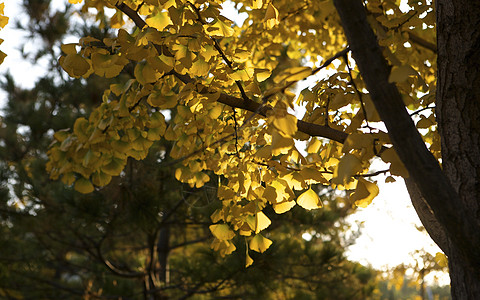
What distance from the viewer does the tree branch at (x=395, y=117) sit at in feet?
2.75

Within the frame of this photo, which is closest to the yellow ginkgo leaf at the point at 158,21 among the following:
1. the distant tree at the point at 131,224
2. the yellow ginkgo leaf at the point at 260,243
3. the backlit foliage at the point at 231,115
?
the backlit foliage at the point at 231,115

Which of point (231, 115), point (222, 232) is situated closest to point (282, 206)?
point (222, 232)

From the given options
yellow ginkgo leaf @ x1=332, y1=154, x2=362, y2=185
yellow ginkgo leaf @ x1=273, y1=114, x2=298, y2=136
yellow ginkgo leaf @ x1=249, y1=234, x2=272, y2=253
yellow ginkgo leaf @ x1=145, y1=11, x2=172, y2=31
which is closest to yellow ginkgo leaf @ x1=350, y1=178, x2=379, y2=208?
yellow ginkgo leaf @ x1=332, y1=154, x2=362, y2=185

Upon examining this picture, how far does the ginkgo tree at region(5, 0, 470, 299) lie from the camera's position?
862 millimetres

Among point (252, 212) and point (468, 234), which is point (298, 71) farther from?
point (252, 212)

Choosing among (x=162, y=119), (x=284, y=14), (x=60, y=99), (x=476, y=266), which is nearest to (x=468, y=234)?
(x=476, y=266)

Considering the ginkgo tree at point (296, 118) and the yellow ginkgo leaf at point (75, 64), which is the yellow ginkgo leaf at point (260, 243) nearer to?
the ginkgo tree at point (296, 118)

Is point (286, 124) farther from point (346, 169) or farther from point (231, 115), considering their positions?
point (231, 115)

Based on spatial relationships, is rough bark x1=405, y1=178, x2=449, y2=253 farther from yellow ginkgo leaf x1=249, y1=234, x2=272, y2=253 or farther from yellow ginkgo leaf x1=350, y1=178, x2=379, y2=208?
yellow ginkgo leaf x1=249, y1=234, x2=272, y2=253

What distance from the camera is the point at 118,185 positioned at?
9.36 ft

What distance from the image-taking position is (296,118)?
89 centimetres

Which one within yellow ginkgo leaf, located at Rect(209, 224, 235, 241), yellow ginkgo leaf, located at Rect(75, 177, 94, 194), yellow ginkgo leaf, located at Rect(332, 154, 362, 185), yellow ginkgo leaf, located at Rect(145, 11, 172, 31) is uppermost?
yellow ginkgo leaf, located at Rect(145, 11, 172, 31)

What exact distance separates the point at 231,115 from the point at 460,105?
0.76 meters

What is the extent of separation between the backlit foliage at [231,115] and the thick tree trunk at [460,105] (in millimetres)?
82
